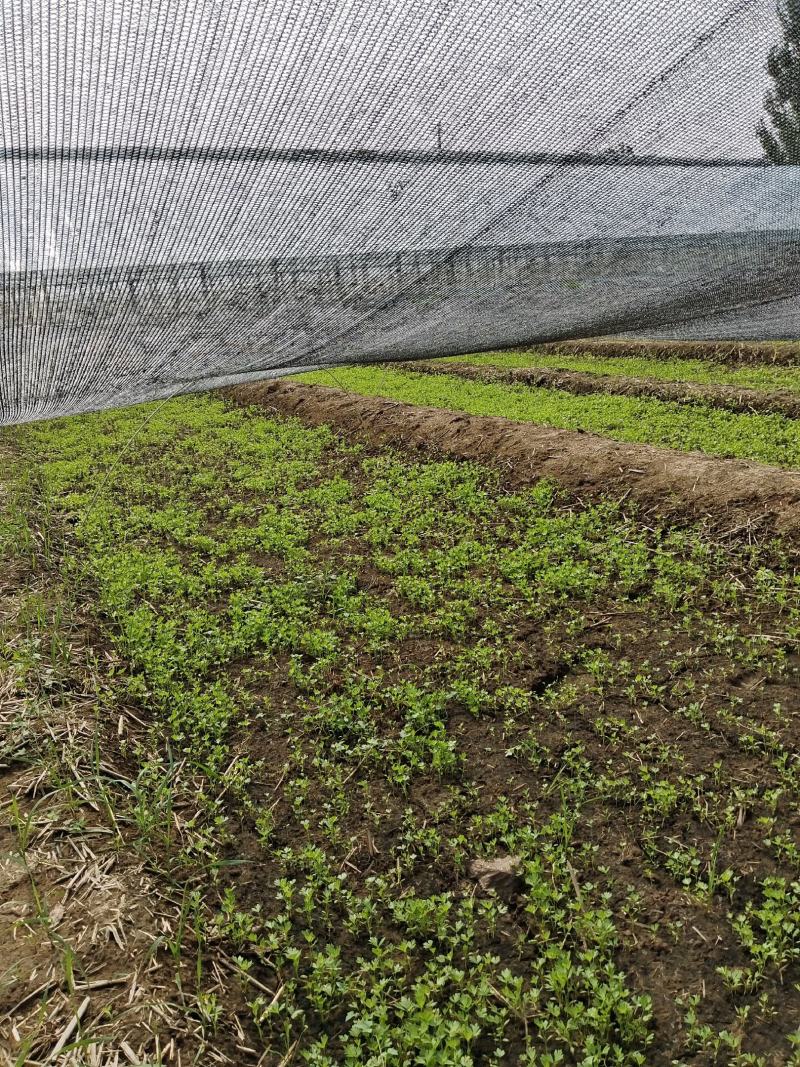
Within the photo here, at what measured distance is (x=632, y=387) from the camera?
8.55 m

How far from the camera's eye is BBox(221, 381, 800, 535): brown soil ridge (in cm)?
409

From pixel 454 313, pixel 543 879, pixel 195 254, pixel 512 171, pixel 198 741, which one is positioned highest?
pixel 512 171

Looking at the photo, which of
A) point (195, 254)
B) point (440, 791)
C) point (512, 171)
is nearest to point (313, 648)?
point (440, 791)

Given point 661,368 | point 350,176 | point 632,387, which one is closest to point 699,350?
point 661,368

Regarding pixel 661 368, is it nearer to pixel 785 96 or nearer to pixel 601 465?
pixel 601 465

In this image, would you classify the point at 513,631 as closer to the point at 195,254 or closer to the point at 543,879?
the point at 543,879

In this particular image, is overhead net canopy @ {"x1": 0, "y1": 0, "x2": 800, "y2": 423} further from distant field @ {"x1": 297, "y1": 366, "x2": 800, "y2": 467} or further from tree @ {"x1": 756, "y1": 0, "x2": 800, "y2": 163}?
distant field @ {"x1": 297, "y1": 366, "x2": 800, "y2": 467}

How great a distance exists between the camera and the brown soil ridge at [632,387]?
23.2ft

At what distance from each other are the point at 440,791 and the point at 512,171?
Answer: 73.6 inches

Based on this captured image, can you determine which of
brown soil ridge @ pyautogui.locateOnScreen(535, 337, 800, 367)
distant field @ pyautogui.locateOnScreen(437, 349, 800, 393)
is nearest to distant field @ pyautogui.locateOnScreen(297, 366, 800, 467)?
distant field @ pyautogui.locateOnScreen(437, 349, 800, 393)

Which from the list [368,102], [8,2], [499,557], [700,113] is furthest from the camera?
[499,557]

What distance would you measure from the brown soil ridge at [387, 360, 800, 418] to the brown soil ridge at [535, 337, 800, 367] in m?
0.48

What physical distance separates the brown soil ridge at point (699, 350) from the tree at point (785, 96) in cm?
707

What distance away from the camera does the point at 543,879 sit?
2.00 meters
